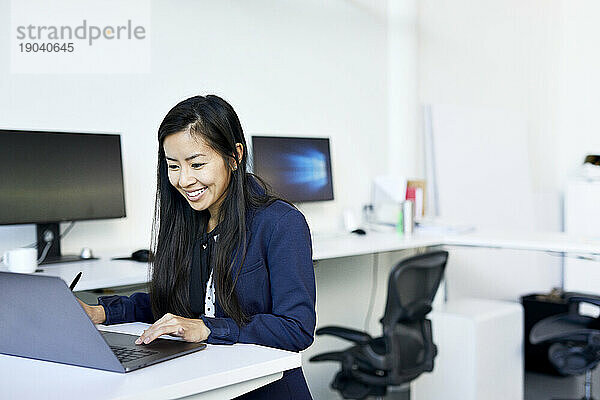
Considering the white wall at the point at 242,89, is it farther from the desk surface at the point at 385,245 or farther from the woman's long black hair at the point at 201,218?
the woman's long black hair at the point at 201,218

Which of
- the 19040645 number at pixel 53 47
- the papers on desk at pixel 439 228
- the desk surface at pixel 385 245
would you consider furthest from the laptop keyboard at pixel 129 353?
the papers on desk at pixel 439 228

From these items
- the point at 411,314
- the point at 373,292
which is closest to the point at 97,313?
the point at 411,314

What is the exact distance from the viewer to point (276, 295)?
5.44ft

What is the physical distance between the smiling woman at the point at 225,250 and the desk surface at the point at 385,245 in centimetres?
80

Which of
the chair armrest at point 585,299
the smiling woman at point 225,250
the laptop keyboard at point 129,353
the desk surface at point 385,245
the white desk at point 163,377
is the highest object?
the smiling woman at point 225,250

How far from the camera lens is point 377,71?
477 cm

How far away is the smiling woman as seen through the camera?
5.35ft

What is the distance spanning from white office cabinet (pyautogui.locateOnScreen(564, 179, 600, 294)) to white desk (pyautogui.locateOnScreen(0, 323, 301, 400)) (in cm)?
453

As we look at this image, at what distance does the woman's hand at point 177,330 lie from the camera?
1.49 meters

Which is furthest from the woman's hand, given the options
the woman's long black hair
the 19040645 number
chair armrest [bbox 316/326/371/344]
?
the 19040645 number

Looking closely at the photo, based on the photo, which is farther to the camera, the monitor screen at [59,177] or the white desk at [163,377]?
the monitor screen at [59,177]

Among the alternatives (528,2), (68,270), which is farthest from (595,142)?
(68,270)

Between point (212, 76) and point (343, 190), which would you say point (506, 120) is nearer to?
point (343, 190)

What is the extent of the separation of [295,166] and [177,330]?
2.48 m
